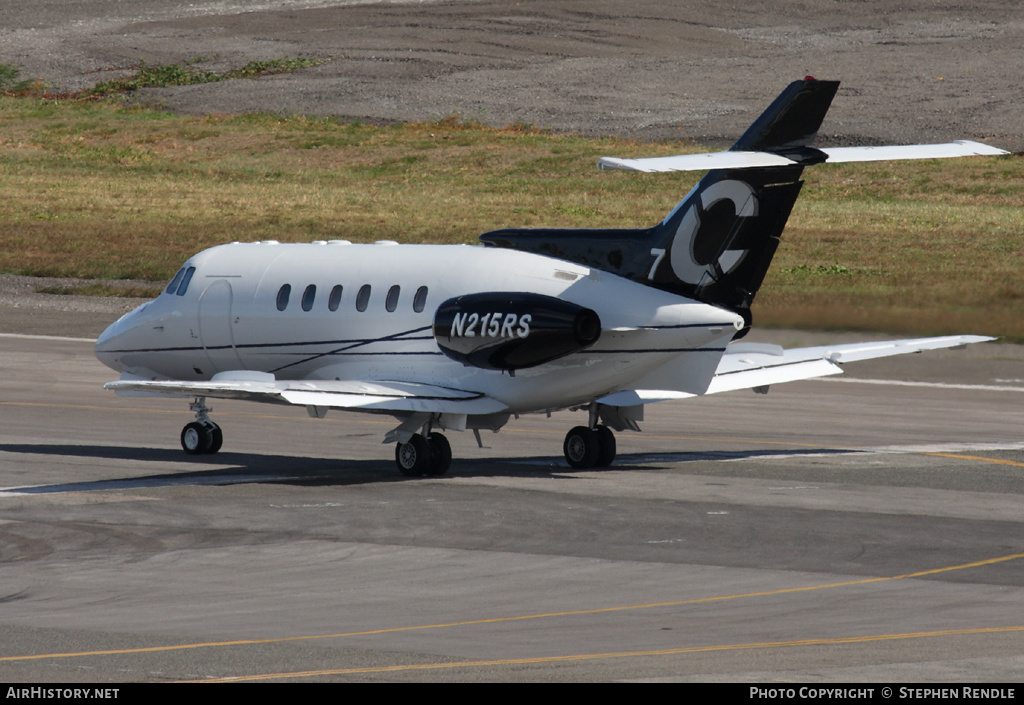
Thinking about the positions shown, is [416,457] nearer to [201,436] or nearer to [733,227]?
[201,436]

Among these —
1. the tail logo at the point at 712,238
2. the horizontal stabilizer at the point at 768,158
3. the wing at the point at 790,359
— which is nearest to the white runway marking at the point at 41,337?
the wing at the point at 790,359

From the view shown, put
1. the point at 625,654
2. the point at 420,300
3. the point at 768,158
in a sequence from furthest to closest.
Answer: the point at 420,300 → the point at 768,158 → the point at 625,654

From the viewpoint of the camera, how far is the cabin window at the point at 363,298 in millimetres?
27500

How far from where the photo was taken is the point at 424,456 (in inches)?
1023

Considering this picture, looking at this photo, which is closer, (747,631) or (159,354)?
(747,631)

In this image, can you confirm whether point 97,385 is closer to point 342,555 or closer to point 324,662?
point 342,555

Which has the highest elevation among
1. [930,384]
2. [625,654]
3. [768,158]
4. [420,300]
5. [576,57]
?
[576,57]

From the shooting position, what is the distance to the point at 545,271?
2562 cm

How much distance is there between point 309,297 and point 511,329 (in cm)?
475

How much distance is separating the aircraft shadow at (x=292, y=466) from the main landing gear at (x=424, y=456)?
0.82 ft

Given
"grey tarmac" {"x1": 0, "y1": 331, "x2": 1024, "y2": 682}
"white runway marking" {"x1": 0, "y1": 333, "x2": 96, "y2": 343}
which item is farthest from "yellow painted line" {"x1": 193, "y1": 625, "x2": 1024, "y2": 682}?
"white runway marking" {"x1": 0, "y1": 333, "x2": 96, "y2": 343}

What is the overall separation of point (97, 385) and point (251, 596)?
24795mm

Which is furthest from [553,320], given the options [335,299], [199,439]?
[199,439]

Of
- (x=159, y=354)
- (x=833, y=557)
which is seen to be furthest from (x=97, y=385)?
(x=833, y=557)
